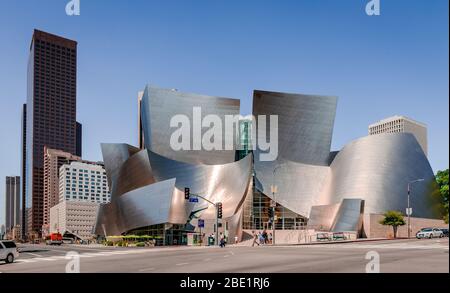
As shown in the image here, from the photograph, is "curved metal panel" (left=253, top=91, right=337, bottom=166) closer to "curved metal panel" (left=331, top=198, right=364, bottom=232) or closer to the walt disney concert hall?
the walt disney concert hall

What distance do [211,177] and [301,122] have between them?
16767mm

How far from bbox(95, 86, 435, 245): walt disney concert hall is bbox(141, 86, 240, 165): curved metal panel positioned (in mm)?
167

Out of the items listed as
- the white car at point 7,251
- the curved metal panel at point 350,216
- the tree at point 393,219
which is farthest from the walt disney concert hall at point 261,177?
the white car at point 7,251

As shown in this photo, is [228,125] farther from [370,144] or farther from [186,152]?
[370,144]

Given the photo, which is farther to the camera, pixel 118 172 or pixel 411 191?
pixel 118 172

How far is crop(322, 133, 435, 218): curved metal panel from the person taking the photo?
71188 millimetres

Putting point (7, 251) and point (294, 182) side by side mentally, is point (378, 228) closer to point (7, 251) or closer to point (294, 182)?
point (294, 182)

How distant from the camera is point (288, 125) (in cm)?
8344

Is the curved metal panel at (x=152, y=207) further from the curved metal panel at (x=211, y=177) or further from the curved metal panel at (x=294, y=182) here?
the curved metal panel at (x=294, y=182)

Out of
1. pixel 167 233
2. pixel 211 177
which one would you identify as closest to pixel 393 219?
pixel 167 233

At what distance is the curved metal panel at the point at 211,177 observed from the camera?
8044 cm
